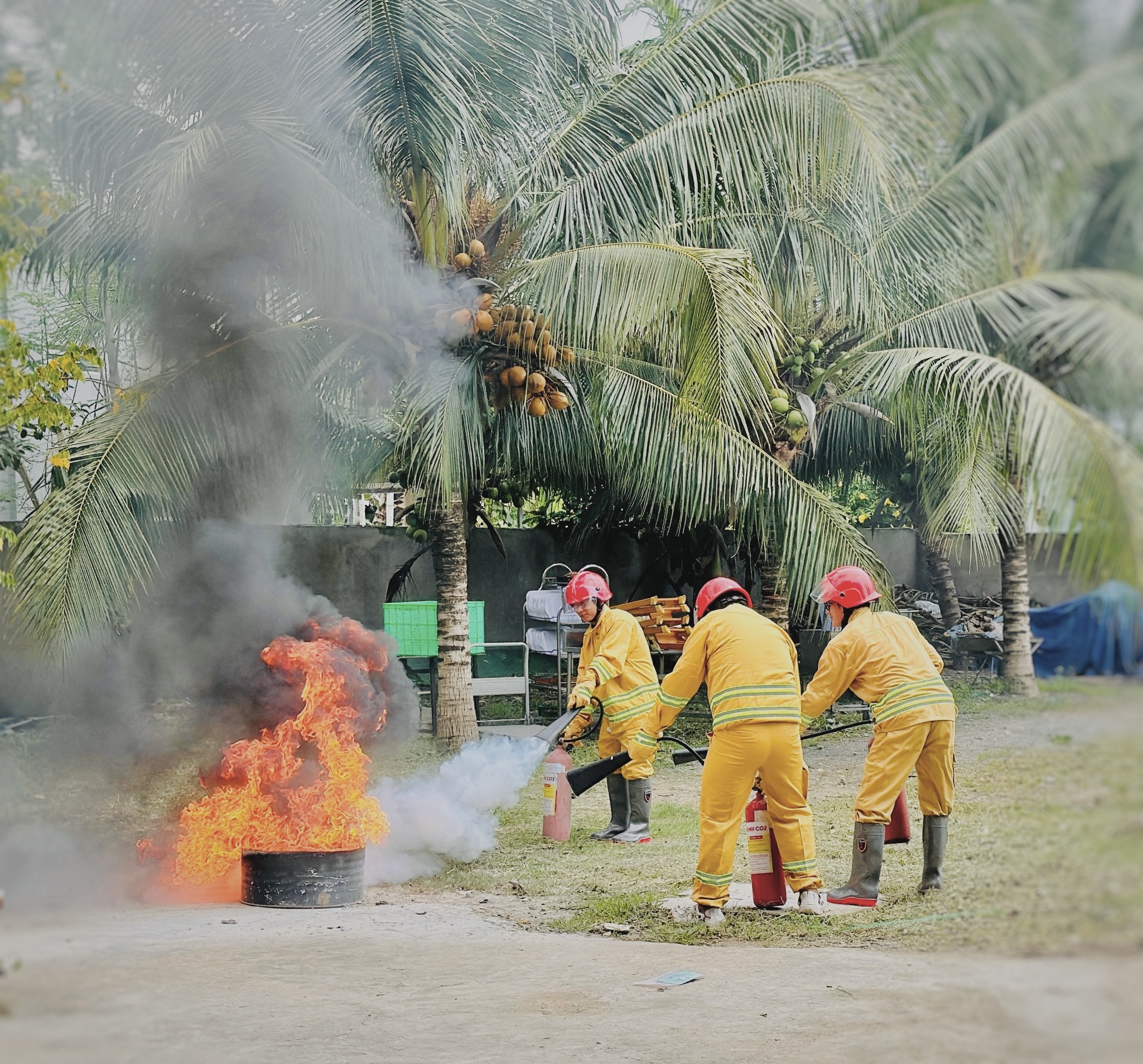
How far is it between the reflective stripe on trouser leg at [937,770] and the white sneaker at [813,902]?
71cm

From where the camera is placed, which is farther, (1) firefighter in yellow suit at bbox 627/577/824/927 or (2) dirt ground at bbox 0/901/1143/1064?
(1) firefighter in yellow suit at bbox 627/577/824/927

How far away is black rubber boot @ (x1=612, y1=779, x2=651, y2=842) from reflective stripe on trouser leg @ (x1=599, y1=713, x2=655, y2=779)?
100 mm

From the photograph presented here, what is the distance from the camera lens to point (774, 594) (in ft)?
37.7

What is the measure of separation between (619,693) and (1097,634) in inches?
231

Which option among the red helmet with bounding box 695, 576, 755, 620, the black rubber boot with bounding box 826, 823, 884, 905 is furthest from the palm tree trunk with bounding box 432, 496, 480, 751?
the black rubber boot with bounding box 826, 823, 884, 905

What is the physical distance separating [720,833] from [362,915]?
1.97 m

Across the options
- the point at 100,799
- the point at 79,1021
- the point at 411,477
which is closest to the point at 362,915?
the point at 100,799

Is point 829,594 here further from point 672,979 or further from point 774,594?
point 774,594

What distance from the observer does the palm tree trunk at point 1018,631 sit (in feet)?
10.7

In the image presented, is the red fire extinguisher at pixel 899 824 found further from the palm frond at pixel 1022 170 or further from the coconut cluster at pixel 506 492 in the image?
the coconut cluster at pixel 506 492

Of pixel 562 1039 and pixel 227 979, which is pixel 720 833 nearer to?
pixel 562 1039

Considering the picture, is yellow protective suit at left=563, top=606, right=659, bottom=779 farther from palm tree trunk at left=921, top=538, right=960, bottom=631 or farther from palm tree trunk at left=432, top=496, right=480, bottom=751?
palm tree trunk at left=921, top=538, right=960, bottom=631

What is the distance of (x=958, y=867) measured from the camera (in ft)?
21.7

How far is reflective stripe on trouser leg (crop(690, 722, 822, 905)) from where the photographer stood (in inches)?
241
